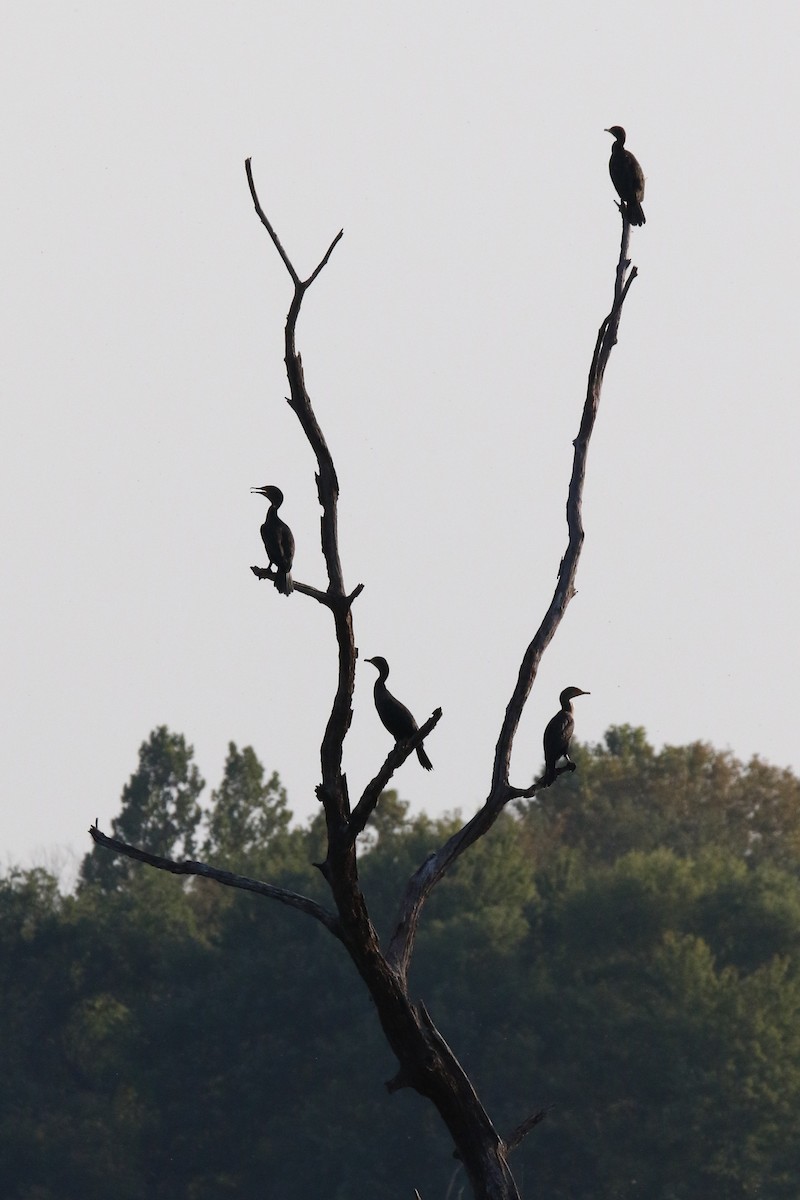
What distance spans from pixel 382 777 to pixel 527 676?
1.85 meters

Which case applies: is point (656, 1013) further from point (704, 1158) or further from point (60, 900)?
point (60, 900)

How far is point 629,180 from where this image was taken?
50.7ft

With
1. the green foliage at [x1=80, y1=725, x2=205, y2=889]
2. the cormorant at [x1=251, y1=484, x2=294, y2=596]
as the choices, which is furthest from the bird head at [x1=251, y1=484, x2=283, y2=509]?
the green foliage at [x1=80, y1=725, x2=205, y2=889]

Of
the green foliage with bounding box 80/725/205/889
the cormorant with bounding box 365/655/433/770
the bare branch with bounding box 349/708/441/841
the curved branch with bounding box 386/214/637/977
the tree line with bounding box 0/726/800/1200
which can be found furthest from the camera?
the green foliage with bounding box 80/725/205/889

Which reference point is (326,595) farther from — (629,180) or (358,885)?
(629,180)

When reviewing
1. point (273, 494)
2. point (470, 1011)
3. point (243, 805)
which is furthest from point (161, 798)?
point (273, 494)

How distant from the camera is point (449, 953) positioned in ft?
212

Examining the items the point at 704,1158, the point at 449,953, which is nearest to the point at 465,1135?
the point at 704,1158

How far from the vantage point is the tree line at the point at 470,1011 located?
59.8 metres

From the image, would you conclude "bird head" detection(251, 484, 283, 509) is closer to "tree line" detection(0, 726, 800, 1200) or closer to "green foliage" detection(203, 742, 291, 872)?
"tree line" detection(0, 726, 800, 1200)

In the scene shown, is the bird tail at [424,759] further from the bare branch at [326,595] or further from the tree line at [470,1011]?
the tree line at [470,1011]

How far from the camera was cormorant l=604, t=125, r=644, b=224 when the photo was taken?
15367 millimetres

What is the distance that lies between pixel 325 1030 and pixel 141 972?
12724 millimetres

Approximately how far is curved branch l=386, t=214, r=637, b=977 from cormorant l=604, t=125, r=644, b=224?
2284 millimetres
